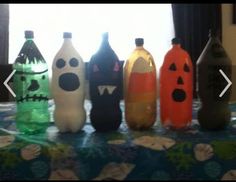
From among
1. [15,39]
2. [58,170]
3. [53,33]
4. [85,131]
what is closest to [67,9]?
[53,33]

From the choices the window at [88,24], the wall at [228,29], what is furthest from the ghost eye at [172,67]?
the wall at [228,29]

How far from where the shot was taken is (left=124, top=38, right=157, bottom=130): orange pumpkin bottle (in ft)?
2.66

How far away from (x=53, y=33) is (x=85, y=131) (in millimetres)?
1624

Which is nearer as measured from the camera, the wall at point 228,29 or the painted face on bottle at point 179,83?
the painted face on bottle at point 179,83

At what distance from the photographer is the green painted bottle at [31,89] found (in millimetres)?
832

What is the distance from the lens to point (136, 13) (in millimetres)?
2439

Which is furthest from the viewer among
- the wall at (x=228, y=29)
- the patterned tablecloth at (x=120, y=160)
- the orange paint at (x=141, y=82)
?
the wall at (x=228, y=29)

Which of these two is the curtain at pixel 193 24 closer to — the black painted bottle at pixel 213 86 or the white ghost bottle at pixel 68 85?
the black painted bottle at pixel 213 86

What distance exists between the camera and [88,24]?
238 centimetres

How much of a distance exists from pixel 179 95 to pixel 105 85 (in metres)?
0.18

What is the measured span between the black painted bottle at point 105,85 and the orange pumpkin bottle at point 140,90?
0.02m

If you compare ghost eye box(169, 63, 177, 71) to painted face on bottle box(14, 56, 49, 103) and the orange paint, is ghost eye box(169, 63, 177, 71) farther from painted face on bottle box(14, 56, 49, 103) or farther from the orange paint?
painted face on bottle box(14, 56, 49, 103)

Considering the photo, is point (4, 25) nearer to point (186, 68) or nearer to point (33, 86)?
point (33, 86)

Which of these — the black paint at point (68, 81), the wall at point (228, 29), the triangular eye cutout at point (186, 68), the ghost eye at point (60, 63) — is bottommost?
the black paint at point (68, 81)
